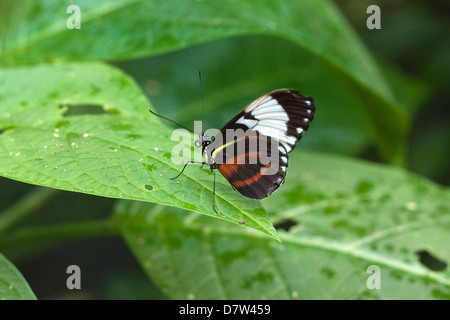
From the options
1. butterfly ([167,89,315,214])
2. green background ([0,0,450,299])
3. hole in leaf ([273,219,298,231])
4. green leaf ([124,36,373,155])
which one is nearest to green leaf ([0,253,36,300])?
green background ([0,0,450,299])

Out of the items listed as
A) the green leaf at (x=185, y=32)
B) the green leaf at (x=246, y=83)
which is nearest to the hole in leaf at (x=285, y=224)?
the green leaf at (x=185, y=32)

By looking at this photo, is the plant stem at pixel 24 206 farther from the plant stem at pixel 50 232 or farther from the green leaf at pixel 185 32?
the green leaf at pixel 185 32

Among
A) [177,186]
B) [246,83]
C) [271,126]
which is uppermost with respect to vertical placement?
[246,83]

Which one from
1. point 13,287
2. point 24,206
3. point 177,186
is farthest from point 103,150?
point 24,206

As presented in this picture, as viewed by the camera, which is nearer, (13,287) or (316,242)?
(13,287)

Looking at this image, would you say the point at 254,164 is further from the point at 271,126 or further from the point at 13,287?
the point at 13,287

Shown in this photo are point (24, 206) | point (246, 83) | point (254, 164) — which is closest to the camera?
point (254, 164)
